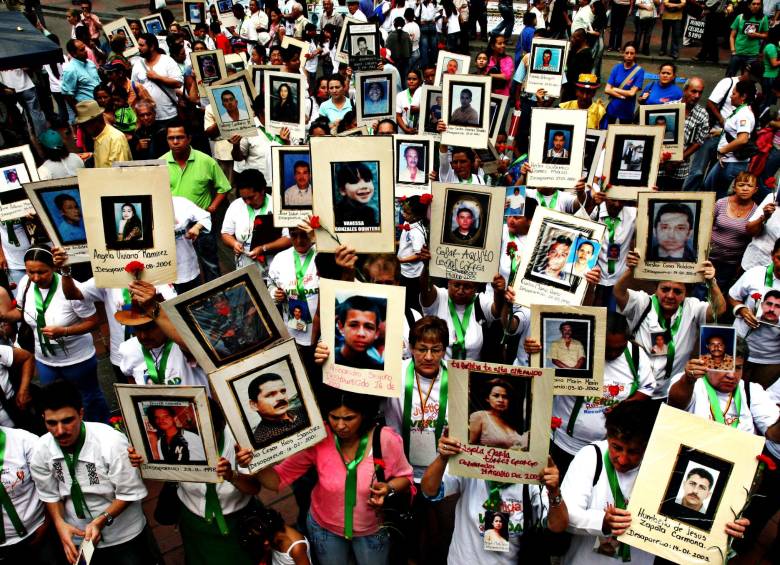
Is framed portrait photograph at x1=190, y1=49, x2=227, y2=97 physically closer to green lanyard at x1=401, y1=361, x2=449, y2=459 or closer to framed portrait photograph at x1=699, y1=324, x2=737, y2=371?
green lanyard at x1=401, y1=361, x2=449, y2=459

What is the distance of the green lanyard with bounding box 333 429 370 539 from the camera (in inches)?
144

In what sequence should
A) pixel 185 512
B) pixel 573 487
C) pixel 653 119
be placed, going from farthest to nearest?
pixel 653 119, pixel 185 512, pixel 573 487

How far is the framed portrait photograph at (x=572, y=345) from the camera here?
4.05m

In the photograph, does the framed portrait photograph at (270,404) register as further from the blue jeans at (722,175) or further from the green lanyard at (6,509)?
the blue jeans at (722,175)

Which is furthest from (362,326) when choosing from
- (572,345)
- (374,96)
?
(374,96)

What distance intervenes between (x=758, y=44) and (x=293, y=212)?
37.3ft

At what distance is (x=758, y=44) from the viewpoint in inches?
516

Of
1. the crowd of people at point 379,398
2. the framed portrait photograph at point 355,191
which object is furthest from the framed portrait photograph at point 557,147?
the framed portrait photograph at point 355,191

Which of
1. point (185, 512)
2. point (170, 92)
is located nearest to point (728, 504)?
point (185, 512)

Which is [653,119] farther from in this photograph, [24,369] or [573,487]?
[24,369]

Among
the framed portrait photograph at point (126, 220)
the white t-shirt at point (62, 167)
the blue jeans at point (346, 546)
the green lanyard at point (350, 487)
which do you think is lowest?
the blue jeans at point (346, 546)

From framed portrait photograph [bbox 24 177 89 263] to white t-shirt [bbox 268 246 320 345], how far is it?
4.50 feet

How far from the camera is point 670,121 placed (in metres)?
7.65

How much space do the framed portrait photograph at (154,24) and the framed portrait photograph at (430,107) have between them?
830 centimetres
